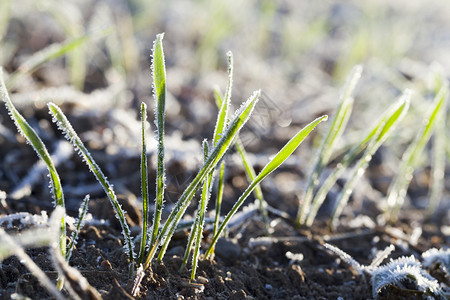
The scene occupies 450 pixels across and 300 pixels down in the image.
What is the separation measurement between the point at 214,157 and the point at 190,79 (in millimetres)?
1484

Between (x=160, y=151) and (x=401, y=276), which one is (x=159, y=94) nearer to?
(x=160, y=151)

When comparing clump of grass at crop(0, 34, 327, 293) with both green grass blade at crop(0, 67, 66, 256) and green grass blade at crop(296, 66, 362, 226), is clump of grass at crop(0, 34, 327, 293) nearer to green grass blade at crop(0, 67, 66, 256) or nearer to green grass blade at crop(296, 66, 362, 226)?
green grass blade at crop(0, 67, 66, 256)

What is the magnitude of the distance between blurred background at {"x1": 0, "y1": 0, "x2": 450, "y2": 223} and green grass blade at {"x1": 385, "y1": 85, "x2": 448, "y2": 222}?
0.27 m

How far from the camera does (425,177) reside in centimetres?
187

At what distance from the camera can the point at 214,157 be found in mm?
627

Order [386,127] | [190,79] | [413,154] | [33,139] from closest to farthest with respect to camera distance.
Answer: [33,139] < [386,127] < [413,154] < [190,79]

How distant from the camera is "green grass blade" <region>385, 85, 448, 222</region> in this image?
3.27 ft

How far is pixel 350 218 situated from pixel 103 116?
0.85m

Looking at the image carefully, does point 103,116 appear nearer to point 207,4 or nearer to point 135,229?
point 135,229

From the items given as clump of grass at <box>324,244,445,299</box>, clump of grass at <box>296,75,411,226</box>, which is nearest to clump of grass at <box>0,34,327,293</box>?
clump of grass at <box>324,244,445,299</box>

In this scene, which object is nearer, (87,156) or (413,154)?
(87,156)

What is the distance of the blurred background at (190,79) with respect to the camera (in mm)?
1316

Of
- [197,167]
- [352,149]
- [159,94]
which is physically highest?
[159,94]

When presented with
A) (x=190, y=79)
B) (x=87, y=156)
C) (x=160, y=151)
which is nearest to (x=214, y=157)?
(x=160, y=151)
